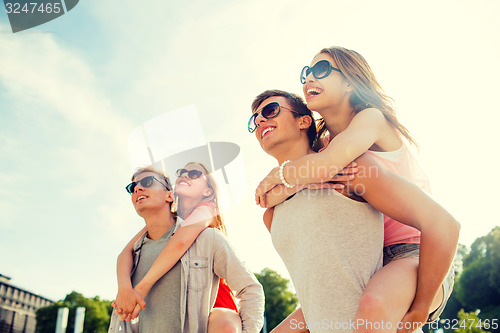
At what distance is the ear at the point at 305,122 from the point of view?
3061mm

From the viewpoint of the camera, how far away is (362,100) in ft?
9.16

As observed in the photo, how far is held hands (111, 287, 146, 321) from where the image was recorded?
3.44 meters

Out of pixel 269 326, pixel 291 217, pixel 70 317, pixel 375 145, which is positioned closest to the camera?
pixel 291 217

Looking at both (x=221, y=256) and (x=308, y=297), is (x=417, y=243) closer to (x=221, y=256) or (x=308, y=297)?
(x=308, y=297)

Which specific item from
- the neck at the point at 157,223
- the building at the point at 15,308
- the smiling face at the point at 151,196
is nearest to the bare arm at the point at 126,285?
the neck at the point at 157,223

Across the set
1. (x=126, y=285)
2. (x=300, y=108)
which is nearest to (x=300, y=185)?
(x=300, y=108)

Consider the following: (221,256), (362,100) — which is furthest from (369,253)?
(221,256)

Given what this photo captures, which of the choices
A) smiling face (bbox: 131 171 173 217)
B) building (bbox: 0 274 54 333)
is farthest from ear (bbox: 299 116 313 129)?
building (bbox: 0 274 54 333)

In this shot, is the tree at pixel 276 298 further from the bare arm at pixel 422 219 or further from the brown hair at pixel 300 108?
the bare arm at pixel 422 219

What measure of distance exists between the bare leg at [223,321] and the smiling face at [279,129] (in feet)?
5.36

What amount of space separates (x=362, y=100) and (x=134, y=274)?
9.23 feet

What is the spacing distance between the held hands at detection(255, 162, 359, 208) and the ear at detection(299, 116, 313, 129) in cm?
65

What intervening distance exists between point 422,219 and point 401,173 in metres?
0.51

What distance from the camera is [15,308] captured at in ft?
278
